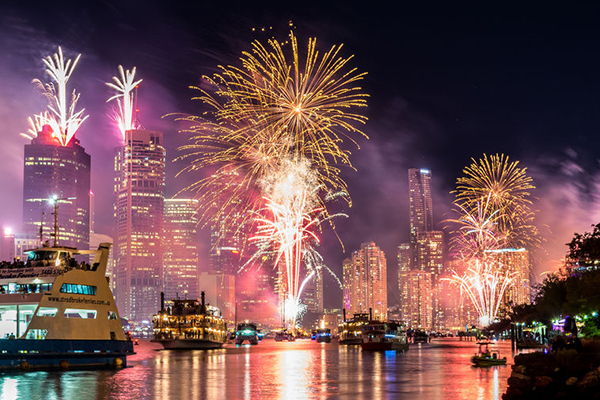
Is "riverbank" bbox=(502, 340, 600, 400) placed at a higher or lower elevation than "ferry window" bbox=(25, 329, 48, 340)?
lower

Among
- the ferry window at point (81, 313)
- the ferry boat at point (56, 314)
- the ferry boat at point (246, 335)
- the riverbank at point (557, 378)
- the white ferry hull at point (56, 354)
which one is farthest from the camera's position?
the ferry boat at point (246, 335)

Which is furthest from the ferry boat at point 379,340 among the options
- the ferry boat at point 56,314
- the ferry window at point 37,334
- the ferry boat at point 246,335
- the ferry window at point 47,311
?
the ferry window at point 37,334

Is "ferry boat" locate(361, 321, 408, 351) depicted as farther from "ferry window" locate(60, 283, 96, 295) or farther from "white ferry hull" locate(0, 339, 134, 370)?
"ferry window" locate(60, 283, 96, 295)

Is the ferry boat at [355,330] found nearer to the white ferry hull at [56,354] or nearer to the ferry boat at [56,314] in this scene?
the ferry boat at [56,314]

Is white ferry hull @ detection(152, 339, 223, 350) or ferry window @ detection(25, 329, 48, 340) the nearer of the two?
ferry window @ detection(25, 329, 48, 340)

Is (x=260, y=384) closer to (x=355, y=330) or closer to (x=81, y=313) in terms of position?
(x=81, y=313)

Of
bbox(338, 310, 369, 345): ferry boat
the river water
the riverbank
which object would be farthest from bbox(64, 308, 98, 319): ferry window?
bbox(338, 310, 369, 345): ferry boat

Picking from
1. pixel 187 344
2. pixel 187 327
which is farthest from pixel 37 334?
pixel 187 327
